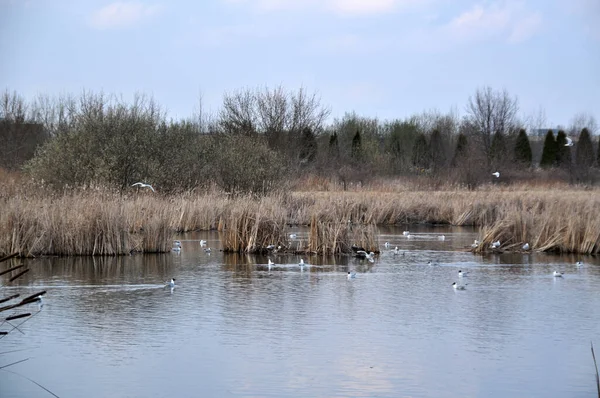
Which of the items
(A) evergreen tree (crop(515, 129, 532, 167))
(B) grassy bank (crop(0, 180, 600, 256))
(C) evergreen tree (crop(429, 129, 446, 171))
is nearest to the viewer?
(B) grassy bank (crop(0, 180, 600, 256))

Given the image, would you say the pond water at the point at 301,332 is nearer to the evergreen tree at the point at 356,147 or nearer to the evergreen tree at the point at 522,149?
the evergreen tree at the point at 356,147

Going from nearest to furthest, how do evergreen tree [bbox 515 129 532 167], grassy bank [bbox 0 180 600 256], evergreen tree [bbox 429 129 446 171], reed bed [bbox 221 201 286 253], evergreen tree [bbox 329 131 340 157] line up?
1. grassy bank [bbox 0 180 600 256]
2. reed bed [bbox 221 201 286 253]
3. evergreen tree [bbox 329 131 340 157]
4. evergreen tree [bbox 429 129 446 171]
5. evergreen tree [bbox 515 129 532 167]

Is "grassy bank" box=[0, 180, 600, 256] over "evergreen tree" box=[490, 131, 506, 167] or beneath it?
beneath

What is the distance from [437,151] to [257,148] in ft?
83.5

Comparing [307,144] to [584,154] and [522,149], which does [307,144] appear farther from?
[522,149]

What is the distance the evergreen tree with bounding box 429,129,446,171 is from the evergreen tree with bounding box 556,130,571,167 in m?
6.99

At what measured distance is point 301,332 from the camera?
9195 millimetres

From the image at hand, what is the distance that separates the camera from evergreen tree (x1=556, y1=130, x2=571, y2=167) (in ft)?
148

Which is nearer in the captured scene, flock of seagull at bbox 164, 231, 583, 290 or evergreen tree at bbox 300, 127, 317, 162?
flock of seagull at bbox 164, 231, 583, 290

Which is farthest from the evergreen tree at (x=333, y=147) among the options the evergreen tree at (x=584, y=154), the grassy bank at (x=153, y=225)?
the grassy bank at (x=153, y=225)

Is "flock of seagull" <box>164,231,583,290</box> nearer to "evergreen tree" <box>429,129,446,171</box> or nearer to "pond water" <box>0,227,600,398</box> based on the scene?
"pond water" <box>0,227,600,398</box>

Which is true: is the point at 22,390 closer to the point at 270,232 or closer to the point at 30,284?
the point at 30,284

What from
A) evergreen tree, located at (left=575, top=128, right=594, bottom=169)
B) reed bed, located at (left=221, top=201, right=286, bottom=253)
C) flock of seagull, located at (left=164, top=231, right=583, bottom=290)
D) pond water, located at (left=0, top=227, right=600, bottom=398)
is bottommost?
pond water, located at (left=0, top=227, right=600, bottom=398)

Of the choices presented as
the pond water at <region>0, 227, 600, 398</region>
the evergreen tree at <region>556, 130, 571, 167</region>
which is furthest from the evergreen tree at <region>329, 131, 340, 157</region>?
the pond water at <region>0, 227, 600, 398</region>
